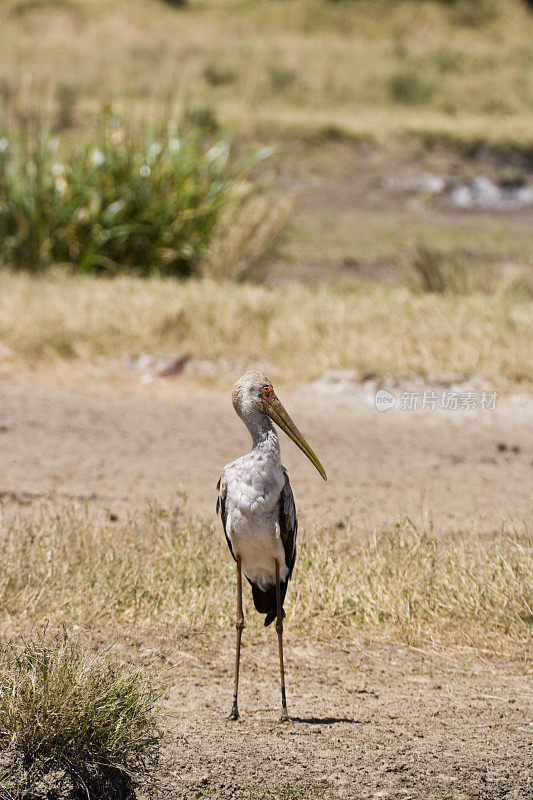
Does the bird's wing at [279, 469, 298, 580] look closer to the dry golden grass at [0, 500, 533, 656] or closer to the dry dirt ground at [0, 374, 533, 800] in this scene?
the dry dirt ground at [0, 374, 533, 800]

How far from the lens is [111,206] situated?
11.2 meters

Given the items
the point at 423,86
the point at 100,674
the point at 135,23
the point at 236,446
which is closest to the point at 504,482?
the point at 236,446

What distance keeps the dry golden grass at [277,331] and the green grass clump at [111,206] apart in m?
1.34

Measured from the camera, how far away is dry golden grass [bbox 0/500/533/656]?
433 centimetres

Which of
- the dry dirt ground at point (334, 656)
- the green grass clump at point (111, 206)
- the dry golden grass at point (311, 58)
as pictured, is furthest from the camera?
the dry golden grass at point (311, 58)

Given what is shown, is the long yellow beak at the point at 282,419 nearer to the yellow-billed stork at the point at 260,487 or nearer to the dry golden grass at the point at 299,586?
the yellow-billed stork at the point at 260,487

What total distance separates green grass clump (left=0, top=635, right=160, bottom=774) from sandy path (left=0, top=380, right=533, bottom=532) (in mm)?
2061

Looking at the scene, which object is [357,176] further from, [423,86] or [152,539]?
[152,539]

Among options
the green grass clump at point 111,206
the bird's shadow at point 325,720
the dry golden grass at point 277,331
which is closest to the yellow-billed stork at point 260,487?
the bird's shadow at point 325,720

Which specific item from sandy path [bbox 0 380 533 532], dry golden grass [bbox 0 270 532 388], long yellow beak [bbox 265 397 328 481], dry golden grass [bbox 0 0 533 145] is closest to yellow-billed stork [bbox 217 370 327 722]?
long yellow beak [bbox 265 397 328 481]

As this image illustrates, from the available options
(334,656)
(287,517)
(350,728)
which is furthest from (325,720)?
(287,517)

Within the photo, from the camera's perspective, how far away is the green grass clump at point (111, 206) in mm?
11102

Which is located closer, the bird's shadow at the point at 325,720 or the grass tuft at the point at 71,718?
the grass tuft at the point at 71,718

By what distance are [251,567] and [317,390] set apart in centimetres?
495
